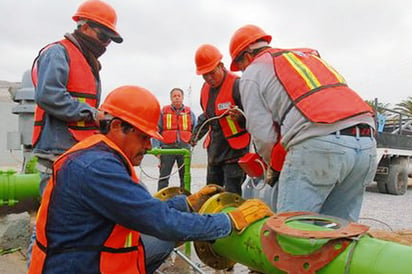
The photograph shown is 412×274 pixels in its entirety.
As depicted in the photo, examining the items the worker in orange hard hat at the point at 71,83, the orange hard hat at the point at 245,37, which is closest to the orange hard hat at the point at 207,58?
the orange hard hat at the point at 245,37

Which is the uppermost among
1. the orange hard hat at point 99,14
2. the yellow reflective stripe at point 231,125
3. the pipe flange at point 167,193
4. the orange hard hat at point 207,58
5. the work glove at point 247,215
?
the orange hard hat at point 99,14

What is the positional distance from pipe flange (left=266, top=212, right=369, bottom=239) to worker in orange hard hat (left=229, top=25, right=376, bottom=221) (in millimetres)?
302

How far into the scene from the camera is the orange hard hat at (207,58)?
3924 mm

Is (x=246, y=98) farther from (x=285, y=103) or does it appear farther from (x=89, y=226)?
(x=89, y=226)

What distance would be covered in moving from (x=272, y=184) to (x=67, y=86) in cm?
152

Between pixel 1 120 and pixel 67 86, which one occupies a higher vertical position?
pixel 67 86

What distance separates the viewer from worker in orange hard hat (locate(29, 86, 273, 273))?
1.82m

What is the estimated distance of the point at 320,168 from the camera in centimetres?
235

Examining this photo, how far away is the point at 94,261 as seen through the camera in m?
1.86

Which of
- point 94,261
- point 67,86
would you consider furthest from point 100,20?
point 94,261

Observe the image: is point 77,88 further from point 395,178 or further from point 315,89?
point 395,178

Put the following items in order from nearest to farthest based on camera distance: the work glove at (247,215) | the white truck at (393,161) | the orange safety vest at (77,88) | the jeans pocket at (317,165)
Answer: the work glove at (247,215) < the jeans pocket at (317,165) < the orange safety vest at (77,88) < the white truck at (393,161)

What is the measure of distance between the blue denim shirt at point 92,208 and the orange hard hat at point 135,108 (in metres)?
0.18

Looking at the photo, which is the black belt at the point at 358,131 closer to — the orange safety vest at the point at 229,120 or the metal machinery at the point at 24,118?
the orange safety vest at the point at 229,120
